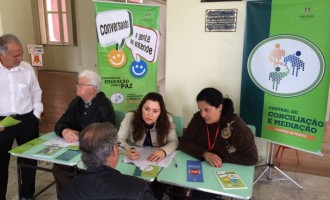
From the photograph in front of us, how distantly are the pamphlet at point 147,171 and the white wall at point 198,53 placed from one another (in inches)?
54.6

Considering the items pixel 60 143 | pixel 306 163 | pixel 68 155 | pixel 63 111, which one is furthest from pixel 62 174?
pixel 63 111

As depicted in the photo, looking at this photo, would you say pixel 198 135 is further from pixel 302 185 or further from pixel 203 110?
pixel 302 185

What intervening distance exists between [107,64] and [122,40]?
31 cm

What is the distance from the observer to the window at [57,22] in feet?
25.6

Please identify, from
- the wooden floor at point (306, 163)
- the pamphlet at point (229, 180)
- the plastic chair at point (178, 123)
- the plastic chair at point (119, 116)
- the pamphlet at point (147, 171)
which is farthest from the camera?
the wooden floor at point (306, 163)

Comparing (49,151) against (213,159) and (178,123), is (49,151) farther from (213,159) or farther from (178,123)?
(213,159)

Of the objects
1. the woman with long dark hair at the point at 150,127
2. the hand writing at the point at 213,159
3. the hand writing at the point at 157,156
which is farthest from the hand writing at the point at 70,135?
A: the hand writing at the point at 213,159

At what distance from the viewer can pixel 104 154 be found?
1.26 m

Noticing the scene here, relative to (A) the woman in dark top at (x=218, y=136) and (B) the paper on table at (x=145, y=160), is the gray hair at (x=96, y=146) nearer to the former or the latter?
(B) the paper on table at (x=145, y=160)

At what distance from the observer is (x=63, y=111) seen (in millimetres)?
5262

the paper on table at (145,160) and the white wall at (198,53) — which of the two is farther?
the white wall at (198,53)

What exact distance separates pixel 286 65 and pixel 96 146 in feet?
6.40

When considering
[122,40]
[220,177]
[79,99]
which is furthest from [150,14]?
[220,177]

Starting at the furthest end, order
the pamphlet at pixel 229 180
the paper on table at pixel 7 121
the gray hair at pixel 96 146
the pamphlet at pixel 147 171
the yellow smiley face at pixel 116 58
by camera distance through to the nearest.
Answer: the yellow smiley face at pixel 116 58 < the paper on table at pixel 7 121 < the pamphlet at pixel 147 171 < the pamphlet at pixel 229 180 < the gray hair at pixel 96 146
